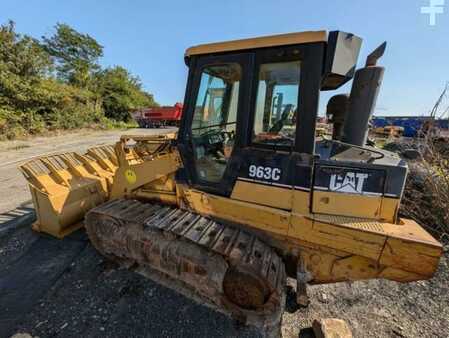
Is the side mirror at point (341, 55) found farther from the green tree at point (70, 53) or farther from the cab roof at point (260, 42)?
the green tree at point (70, 53)

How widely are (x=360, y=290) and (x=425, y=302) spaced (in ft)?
2.16

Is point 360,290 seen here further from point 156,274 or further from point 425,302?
point 156,274

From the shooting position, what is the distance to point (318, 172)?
6.58 ft

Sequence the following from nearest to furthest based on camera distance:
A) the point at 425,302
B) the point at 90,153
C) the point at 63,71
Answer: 1. the point at 425,302
2. the point at 90,153
3. the point at 63,71

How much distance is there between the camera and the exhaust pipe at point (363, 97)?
2.12m

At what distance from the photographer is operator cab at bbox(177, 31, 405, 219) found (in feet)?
6.29

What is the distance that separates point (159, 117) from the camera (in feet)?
81.7

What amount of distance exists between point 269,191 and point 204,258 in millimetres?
967

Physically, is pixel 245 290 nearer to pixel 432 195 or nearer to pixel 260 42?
pixel 260 42

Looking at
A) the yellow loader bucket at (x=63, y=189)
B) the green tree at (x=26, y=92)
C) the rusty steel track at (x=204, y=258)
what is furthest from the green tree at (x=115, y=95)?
the rusty steel track at (x=204, y=258)

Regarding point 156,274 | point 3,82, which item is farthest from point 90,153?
point 3,82

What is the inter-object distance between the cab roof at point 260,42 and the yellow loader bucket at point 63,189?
2590 millimetres

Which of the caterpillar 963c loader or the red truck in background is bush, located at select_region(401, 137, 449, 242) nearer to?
the caterpillar 963c loader

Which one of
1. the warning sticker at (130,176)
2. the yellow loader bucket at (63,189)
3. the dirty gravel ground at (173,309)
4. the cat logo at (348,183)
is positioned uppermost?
the cat logo at (348,183)
